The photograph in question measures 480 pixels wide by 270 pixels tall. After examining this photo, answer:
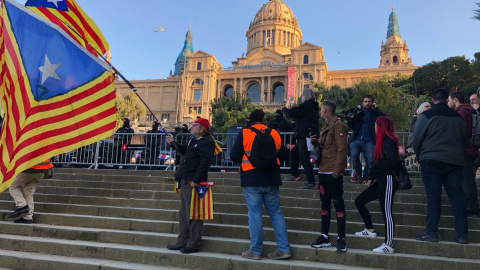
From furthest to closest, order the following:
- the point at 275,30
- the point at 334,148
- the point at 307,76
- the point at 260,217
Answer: the point at 275,30, the point at 307,76, the point at 334,148, the point at 260,217

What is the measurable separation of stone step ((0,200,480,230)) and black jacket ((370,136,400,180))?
4.12ft

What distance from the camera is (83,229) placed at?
591cm

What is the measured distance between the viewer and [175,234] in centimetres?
569

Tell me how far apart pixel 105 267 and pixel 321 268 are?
2812 millimetres

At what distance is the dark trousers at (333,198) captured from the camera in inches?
181

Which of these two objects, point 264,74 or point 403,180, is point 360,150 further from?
point 264,74

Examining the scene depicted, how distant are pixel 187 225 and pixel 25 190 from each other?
11.3 ft

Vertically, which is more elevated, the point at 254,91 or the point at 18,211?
the point at 254,91

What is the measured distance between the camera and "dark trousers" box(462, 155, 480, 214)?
5.44 metres

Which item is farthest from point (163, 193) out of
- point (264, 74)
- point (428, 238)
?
point (264, 74)

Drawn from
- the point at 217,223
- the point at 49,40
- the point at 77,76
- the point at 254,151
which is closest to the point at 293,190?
the point at 217,223

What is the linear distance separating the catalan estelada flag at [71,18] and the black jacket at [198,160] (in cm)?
227

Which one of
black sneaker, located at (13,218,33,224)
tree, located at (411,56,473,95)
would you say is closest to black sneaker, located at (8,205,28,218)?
black sneaker, located at (13,218,33,224)

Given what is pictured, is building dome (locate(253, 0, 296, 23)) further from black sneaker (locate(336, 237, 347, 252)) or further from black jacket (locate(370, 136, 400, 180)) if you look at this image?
black sneaker (locate(336, 237, 347, 252))
